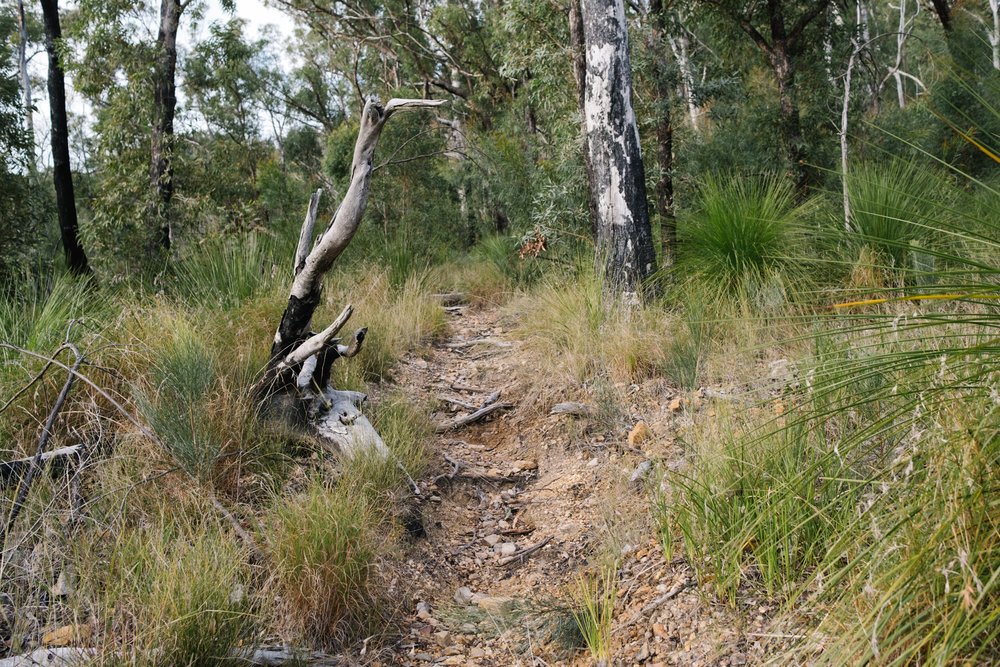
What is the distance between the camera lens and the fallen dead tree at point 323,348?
3883 millimetres

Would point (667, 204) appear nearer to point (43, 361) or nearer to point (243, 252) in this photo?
point (243, 252)

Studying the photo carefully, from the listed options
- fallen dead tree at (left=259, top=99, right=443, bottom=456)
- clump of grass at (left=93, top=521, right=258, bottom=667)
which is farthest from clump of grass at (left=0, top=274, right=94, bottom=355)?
clump of grass at (left=93, top=521, right=258, bottom=667)

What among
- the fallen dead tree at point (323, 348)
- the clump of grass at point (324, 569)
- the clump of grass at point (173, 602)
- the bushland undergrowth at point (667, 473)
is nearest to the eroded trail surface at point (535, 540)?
the bushland undergrowth at point (667, 473)

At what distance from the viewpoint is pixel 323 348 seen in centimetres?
405

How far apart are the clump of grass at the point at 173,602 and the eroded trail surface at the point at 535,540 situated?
0.70 meters

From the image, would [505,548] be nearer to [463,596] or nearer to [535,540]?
[535,540]

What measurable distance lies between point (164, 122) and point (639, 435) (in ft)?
23.8

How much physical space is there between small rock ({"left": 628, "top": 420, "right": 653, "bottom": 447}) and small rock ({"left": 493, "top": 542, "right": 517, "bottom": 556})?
3.00 feet

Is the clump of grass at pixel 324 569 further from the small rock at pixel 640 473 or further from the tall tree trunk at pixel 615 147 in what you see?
the tall tree trunk at pixel 615 147

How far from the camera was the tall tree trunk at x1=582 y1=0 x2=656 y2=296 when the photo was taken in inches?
244

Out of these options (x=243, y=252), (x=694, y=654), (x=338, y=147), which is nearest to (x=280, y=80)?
(x=338, y=147)

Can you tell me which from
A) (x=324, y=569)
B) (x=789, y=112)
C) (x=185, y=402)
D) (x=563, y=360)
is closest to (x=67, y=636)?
(x=324, y=569)

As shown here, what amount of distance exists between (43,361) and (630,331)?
3532mm

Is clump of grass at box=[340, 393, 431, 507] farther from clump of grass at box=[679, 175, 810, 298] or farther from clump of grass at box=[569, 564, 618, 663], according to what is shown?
clump of grass at box=[679, 175, 810, 298]
